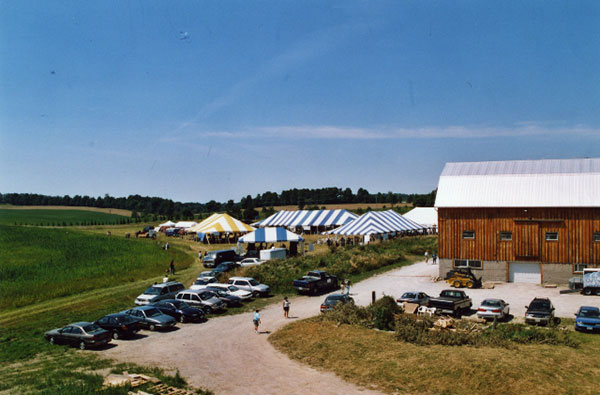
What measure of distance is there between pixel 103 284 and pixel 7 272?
9.49m

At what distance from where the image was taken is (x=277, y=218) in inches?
3514

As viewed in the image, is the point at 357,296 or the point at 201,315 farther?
the point at 357,296

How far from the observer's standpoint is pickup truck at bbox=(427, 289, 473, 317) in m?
27.5

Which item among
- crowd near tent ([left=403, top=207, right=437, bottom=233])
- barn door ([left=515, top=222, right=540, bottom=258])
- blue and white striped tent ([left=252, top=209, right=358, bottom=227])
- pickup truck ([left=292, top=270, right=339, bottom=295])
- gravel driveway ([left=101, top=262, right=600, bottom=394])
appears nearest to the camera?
gravel driveway ([left=101, top=262, right=600, bottom=394])

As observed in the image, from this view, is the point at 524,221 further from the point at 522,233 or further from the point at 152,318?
the point at 152,318

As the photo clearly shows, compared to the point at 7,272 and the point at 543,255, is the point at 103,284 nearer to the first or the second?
the point at 7,272

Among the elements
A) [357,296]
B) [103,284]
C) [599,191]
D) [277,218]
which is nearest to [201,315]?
[357,296]

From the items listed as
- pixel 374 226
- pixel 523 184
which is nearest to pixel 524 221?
pixel 523 184

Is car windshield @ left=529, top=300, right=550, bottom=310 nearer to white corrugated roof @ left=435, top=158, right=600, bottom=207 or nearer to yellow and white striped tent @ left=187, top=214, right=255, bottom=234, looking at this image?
white corrugated roof @ left=435, top=158, right=600, bottom=207

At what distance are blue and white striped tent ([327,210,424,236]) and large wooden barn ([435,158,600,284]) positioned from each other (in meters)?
20.4

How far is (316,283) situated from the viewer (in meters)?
35.7

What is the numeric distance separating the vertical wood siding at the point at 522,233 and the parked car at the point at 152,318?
24.3 metres

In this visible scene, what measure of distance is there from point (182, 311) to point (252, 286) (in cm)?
768

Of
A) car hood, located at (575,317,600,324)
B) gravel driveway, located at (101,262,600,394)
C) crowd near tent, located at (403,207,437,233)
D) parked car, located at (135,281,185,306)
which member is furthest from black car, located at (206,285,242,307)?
crowd near tent, located at (403,207,437,233)
